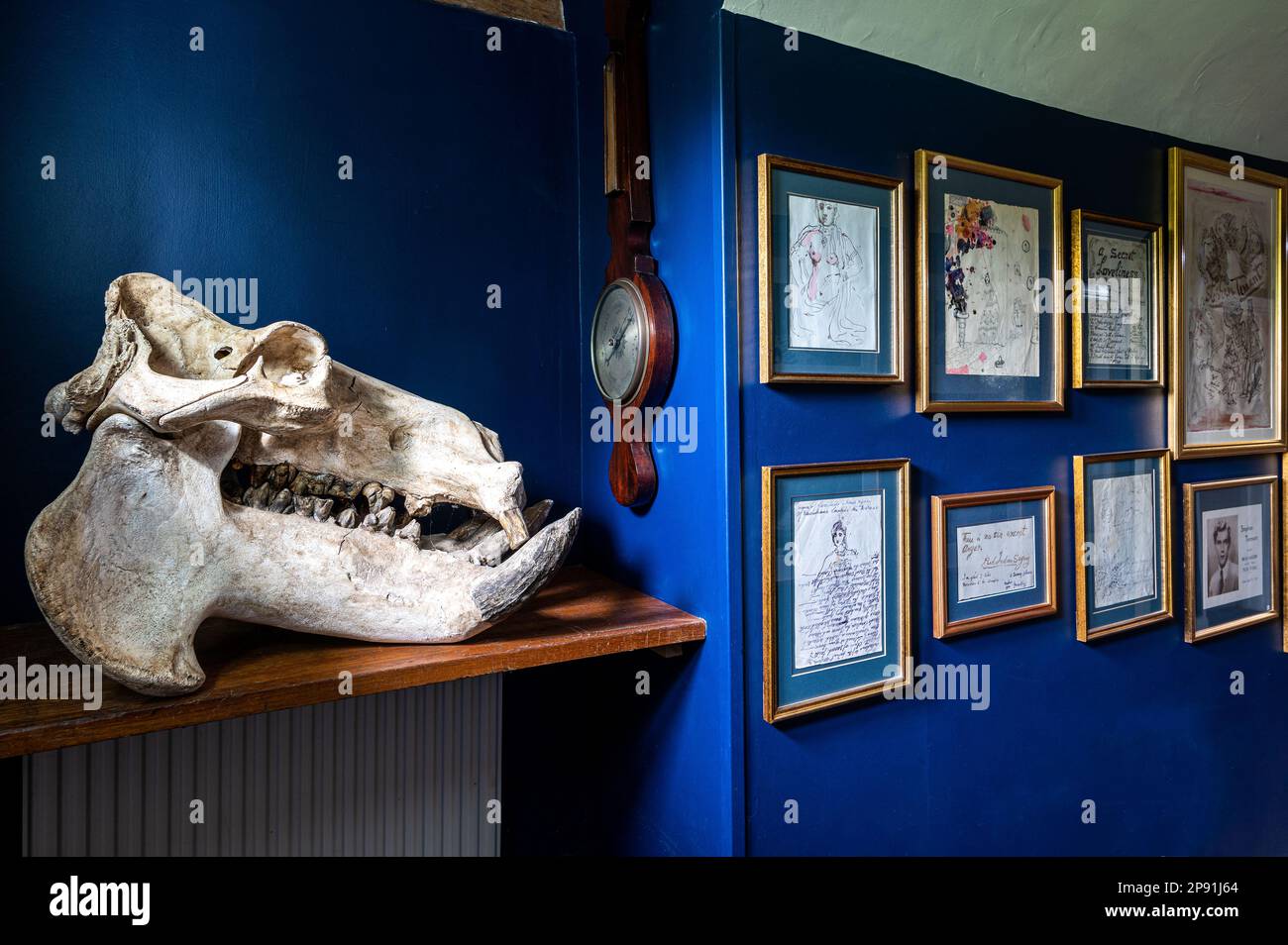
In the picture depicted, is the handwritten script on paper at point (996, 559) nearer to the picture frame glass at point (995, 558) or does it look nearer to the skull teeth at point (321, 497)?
the picture frame glass at point (995, 558)

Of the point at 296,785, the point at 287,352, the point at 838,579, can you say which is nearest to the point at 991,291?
the point at 838,579

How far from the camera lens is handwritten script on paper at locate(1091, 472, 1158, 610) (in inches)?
77.4

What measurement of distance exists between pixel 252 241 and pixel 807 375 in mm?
1119

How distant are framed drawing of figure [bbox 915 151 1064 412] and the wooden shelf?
0.80 meters

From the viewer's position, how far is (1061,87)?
1851 mm

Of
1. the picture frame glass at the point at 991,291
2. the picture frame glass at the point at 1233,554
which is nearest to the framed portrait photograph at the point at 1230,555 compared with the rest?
the picture frame glass at the point at 1233,554

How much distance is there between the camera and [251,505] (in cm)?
120

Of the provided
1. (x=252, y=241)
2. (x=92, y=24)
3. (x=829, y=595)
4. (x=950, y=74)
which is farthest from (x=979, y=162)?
(x=92, y=24)

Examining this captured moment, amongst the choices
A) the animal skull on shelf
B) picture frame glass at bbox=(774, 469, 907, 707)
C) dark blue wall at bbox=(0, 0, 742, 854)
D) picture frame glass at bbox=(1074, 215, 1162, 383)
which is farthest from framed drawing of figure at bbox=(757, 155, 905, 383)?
picture frame glass at bbox=(1074, 215, 1162, 383)

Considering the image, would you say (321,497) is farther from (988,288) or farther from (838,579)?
(988,288)

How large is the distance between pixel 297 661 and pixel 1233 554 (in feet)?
8.19
